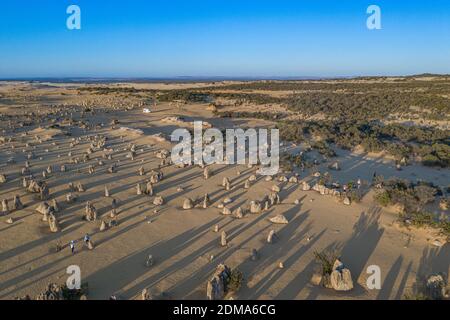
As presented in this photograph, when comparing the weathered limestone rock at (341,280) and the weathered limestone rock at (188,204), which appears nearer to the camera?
the weathered limestone rock at (341,280)

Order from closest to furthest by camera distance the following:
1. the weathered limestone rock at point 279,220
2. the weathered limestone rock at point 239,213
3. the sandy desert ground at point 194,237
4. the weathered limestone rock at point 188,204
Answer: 1. the sandy desert ground at point 194,237
2. the weathered limestone rock at point 279,220
3. the weathered limestone rock at point 239,213
4. the weathered limestone rock at point 188,204

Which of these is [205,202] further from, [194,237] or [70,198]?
[70,198]

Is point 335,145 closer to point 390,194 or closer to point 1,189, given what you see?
point 390,194

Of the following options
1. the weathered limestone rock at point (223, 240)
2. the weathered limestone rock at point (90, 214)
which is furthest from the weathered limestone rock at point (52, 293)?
the weathered limestone rock at point (223, 240)

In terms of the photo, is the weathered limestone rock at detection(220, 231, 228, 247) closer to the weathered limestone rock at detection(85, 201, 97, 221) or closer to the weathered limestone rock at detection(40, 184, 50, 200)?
the weathered limestone rock at detection(85, 201, 97, 221)

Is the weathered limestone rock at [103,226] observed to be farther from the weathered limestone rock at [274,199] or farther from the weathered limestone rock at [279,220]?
the weathered limestone rock at [274,199]

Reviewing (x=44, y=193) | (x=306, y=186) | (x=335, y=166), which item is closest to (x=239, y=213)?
(x=306, y=186)

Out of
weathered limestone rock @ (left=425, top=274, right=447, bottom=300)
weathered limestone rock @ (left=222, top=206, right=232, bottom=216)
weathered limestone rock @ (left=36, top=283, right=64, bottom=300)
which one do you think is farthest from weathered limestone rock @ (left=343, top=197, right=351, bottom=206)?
weathered limestone rock @ (left=36, top=283, right=64, bottom=300)
